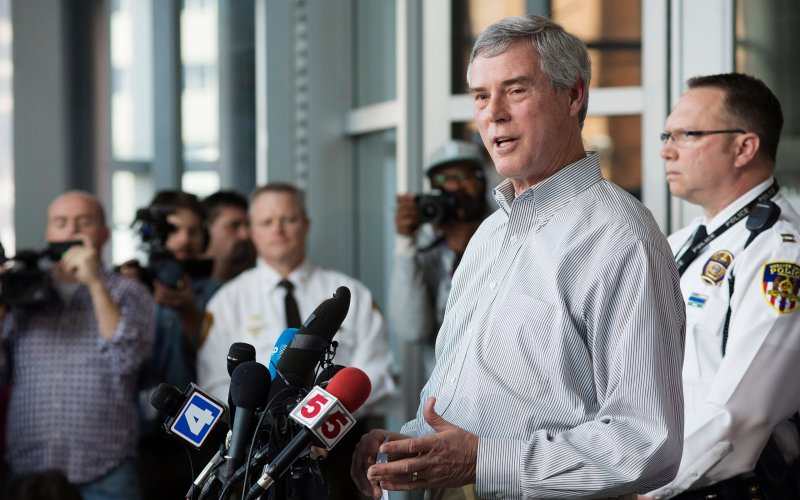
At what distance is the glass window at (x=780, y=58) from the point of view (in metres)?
3.39

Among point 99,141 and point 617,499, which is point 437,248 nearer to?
point 617,499

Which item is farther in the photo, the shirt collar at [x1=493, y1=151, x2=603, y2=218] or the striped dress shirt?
the shirt collar at [x1=493, y1=151, x2=603, y2=218]

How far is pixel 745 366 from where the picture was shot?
231cm

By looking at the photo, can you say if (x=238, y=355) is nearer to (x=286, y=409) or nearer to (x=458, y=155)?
(x=286, y=409)

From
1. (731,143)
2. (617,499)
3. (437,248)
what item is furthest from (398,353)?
(617,499)

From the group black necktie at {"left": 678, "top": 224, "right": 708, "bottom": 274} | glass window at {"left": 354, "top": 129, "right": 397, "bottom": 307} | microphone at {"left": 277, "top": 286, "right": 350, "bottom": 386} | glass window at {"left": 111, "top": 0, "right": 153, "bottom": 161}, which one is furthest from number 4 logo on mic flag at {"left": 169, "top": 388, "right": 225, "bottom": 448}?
glass window at {"left": 111, "top": 0, "right": 153, "bottom": 161}

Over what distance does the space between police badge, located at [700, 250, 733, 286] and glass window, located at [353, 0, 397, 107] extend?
287 centimetres

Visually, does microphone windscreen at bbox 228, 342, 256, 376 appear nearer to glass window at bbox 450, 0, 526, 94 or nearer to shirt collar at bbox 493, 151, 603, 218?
shirt collar at bbox 493, 151, 603, 218

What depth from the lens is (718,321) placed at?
7.99 feet

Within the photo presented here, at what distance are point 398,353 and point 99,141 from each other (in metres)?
2.86

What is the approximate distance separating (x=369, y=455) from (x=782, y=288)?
3.80 ft

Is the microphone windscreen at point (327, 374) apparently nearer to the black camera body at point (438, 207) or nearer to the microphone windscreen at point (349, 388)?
the microphone windscreen at point (349, 388)

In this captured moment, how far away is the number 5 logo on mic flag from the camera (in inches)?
54.2

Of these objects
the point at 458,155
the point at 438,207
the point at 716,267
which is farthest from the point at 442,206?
the point at 716,267
